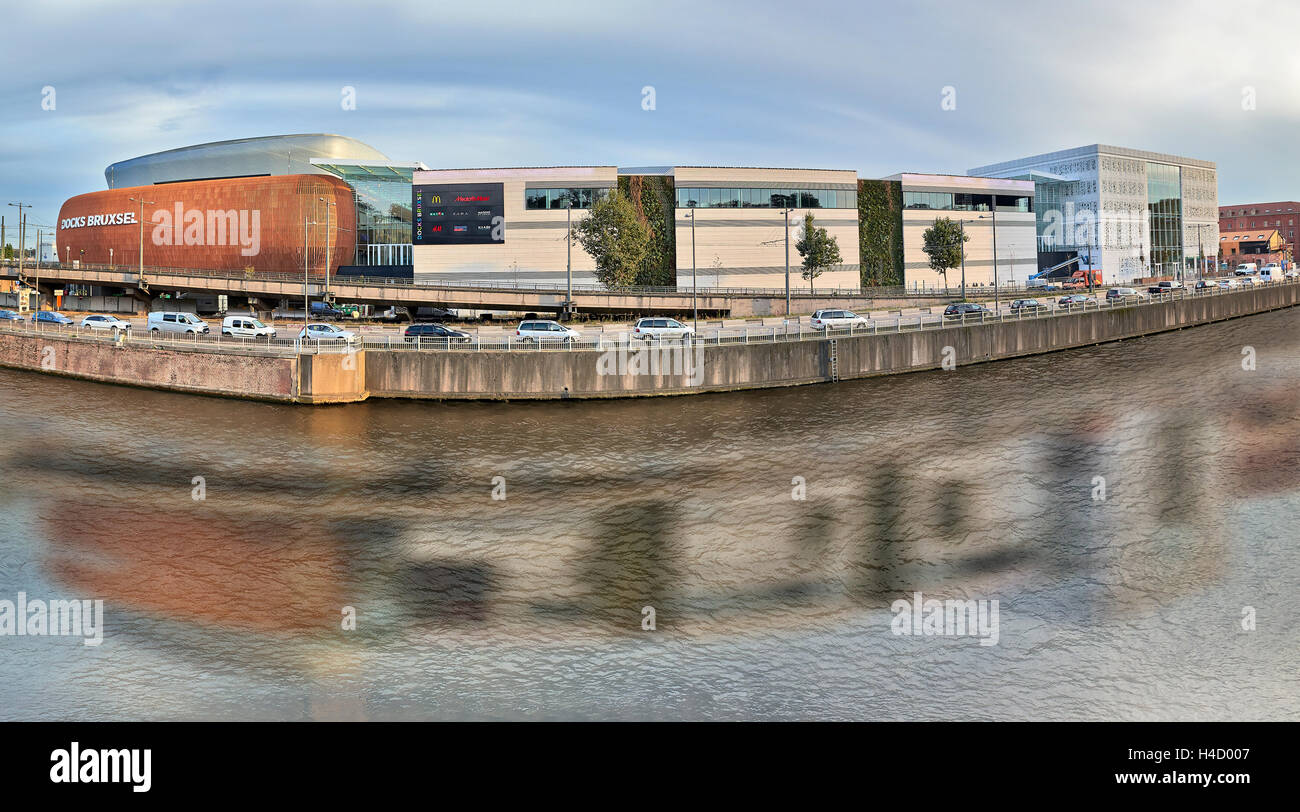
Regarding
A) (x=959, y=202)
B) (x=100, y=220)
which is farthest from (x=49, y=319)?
A: (x=959, y=202)

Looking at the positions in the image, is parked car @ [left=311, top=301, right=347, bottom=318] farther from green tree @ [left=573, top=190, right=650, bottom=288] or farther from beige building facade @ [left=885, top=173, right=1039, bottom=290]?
beige building facade @ [left=885, top=173, right=1039, bottom=290]

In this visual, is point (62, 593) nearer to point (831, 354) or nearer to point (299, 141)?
point (831, 354)

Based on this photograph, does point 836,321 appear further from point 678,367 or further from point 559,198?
point 559,198

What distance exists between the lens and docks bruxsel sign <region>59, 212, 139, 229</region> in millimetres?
136375

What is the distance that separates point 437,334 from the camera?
60844 millimetres

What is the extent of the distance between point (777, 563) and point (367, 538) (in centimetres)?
1434

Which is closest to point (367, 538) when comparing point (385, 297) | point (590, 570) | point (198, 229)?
point (590, 570)

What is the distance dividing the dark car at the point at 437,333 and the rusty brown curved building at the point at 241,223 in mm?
61566

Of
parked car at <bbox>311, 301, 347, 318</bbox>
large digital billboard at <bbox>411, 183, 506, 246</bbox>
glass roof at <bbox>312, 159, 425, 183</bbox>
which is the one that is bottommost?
parked car at <bbox>311, 301, 347, 318</bbox>

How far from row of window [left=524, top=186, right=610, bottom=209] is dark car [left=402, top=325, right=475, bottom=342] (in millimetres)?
50538

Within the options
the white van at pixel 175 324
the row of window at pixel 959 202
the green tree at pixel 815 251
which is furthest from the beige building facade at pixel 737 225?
the white van at pixel 175 324

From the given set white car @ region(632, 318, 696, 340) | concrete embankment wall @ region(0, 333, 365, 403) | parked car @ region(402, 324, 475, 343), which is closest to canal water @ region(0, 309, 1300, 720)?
concrete embankment wall @ region(0, 333, 365, 403)

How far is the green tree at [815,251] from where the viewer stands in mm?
107875

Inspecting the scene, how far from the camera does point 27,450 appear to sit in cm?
4350
